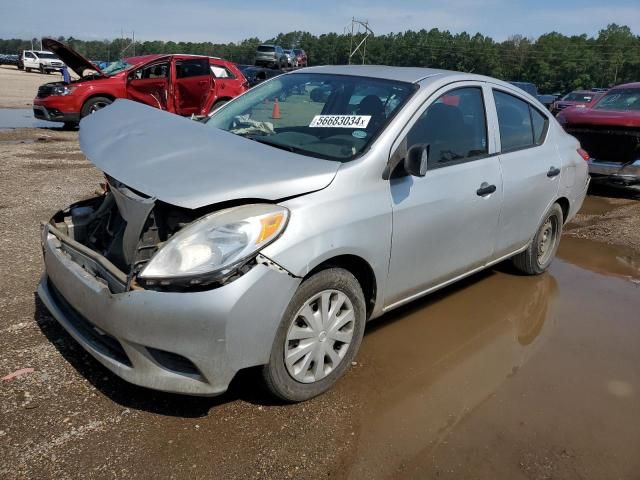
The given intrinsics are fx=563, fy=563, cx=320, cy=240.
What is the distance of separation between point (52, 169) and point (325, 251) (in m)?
6.82

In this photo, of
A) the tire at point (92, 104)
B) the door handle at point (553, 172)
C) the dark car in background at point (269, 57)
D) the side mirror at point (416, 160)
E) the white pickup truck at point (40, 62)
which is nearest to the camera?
the side mirror at point (416, 160)

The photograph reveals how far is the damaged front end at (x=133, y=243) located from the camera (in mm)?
2447

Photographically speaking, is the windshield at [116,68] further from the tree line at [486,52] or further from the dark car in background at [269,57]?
the tree line at [486,52]

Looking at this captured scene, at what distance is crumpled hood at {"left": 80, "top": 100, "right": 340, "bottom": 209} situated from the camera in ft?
8.65

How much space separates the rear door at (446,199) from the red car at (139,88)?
935 centimetres

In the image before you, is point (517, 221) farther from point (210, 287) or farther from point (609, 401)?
point (210, 287)

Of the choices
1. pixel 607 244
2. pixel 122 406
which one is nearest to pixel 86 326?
pixel 122 406

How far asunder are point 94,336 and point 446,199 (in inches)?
84.7

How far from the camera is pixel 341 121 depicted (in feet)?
11.3

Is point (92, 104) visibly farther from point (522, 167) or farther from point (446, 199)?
point (446, 199)

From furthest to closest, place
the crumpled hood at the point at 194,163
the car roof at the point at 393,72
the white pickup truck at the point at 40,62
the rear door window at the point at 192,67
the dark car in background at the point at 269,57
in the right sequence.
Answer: the white pickup truck at the point at 40,62
the dark car in background at the point at 269,57
the rear door window at the point at 192,67
the car roof at the point at 393,72
the crumpled hood at the point at 194,163

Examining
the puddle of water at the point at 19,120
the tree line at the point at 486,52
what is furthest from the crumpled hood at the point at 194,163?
the tree line at the point at 486,52

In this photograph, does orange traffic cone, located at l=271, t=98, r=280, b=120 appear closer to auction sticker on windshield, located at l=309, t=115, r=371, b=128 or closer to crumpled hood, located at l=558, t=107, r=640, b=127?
auction sticker on windshield, located at l=309, t=115, r=371, b=128

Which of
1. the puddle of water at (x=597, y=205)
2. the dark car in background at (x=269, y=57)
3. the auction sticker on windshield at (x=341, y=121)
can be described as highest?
the dark car in background at (x=269, y=57)
